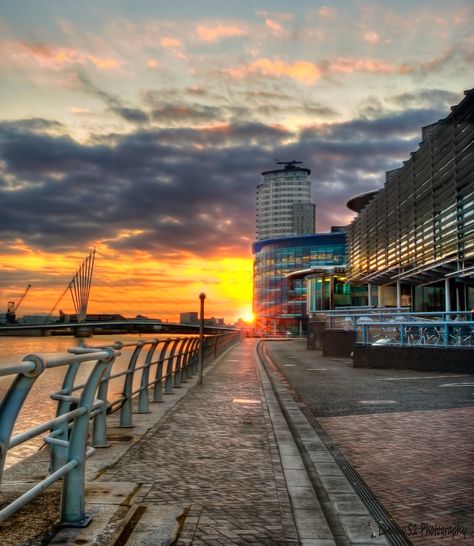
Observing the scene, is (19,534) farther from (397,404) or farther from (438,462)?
(397,404)

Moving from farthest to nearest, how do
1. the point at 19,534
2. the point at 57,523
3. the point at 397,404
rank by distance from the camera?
the point at 397,404, the point at 57,523, the point at 19,534

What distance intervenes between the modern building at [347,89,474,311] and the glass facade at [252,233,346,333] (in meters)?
66.1

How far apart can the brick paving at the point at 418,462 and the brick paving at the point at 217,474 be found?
94 centimetres

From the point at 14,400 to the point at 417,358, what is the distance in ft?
61.8

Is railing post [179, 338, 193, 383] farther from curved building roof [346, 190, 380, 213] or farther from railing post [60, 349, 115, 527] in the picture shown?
curved building roof [346, 190, 380, 213]

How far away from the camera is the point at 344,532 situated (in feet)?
13.8

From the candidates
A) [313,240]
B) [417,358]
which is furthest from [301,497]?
[313,240]

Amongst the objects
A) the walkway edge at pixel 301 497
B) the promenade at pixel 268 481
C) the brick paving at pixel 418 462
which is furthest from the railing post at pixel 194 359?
the walkway edge at pixel 301 497

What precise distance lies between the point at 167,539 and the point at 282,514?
1042mm

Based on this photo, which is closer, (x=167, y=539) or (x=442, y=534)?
(x=167, y=539)

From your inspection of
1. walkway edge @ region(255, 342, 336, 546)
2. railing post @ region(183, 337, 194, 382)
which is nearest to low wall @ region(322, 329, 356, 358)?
railing post @ region(183, 337, 194, 382)

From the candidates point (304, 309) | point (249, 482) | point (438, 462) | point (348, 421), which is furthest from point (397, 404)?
point (304, 309)

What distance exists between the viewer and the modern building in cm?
3400

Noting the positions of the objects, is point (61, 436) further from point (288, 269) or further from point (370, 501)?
point (288, 269)
